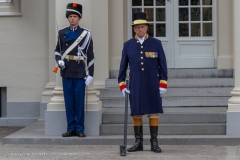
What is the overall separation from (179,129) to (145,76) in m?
1.51

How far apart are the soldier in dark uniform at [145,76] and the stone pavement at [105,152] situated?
0.30m

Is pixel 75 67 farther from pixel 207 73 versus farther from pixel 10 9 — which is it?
pixel 10 9

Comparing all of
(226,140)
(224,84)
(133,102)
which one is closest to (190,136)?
(226,140)

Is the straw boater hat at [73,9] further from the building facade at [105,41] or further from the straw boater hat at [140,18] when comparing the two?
the building facade at [105,41]

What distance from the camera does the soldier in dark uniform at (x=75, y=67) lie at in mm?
9562

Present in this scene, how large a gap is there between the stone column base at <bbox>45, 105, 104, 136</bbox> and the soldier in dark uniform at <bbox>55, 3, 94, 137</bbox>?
0.79 ft

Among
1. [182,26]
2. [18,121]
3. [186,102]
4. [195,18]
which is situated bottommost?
[18,121]

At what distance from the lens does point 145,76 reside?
28.5ft

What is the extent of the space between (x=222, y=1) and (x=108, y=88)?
9.19ft

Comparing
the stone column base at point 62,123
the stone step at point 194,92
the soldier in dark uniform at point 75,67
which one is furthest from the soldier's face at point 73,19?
the stone step at point 194,92

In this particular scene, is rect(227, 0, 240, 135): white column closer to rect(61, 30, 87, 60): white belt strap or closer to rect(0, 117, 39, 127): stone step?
rect(61, 30, 87, 60): white belt strap

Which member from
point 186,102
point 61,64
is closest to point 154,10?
point 186,102

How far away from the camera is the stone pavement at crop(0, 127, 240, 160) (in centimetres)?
844

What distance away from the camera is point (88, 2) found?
999 cm
